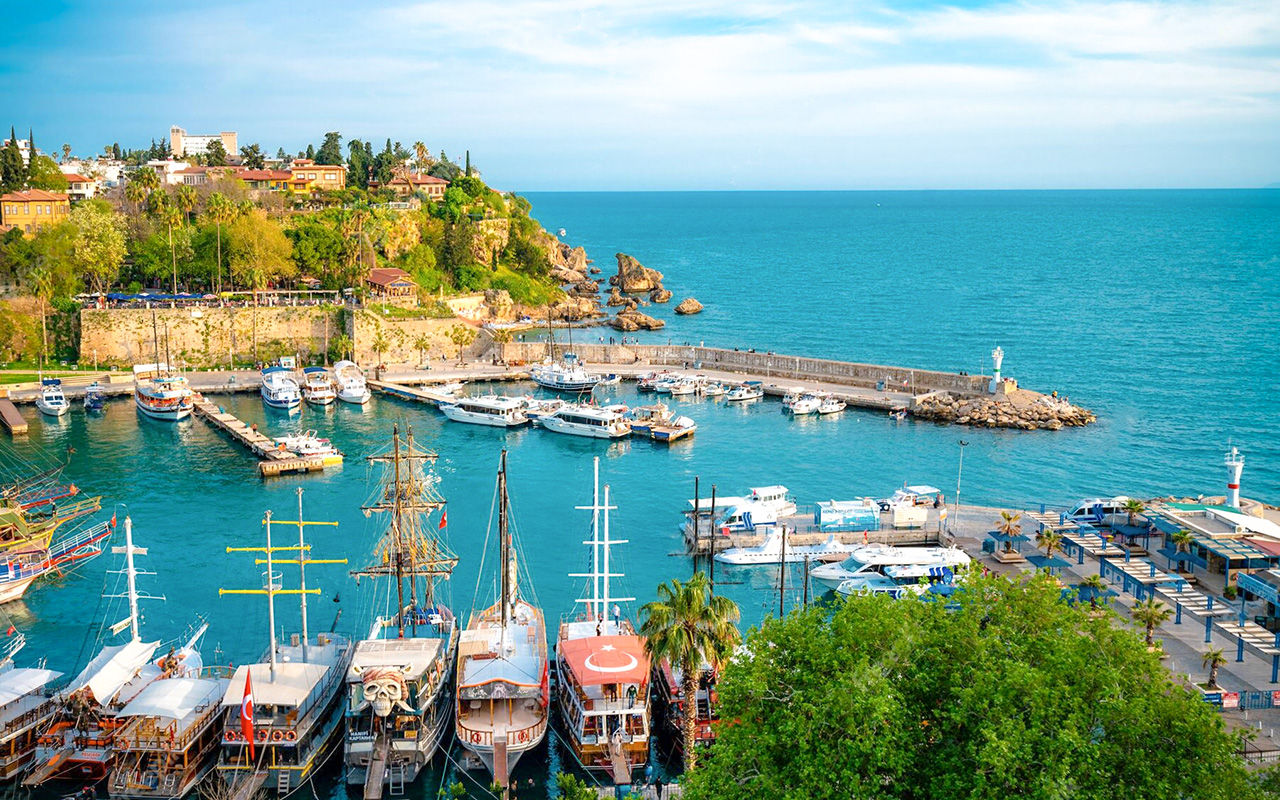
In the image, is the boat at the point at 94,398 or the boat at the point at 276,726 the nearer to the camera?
the boat at the point at 276,726

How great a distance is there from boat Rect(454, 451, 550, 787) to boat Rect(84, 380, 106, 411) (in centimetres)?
5312

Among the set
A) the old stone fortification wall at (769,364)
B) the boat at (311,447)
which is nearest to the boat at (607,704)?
the boat at (311,447)

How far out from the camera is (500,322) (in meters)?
113

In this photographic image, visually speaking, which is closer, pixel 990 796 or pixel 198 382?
pixel 990 796

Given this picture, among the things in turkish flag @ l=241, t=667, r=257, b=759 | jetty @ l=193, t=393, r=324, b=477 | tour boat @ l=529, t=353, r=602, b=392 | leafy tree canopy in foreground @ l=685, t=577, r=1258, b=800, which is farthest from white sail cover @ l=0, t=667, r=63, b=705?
tour boat @ l=529, t=353, r=602, b=392

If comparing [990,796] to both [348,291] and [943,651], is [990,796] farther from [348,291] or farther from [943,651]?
[348,291]

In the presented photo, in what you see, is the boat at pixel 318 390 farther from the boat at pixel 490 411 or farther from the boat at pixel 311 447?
the boat at pixel 311 447

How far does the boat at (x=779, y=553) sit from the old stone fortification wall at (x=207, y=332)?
53358 mm

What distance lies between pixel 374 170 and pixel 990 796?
134 meters

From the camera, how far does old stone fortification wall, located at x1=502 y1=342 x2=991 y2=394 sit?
271 feet

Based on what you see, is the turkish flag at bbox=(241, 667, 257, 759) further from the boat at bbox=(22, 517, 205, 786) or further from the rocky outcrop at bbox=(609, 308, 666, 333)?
the rocky outcrop at bbox=(609, 308, 666, 333)

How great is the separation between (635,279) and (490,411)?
72.0 m

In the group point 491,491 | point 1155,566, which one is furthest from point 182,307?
point 1155,566

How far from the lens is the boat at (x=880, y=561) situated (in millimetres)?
47656
